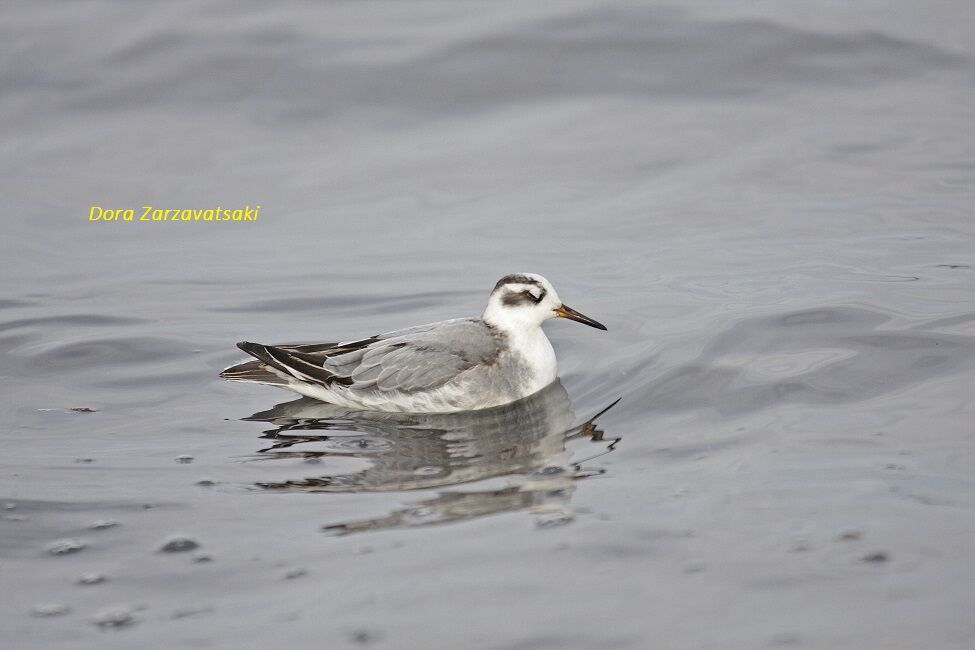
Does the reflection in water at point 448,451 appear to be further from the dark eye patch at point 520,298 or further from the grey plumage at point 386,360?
the dark eye patch at point 520,298

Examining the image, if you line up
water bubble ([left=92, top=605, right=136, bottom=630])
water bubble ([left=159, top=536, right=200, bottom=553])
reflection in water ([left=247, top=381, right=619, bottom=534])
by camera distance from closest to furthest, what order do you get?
water bubble ([left=92, top=605, right=136, bottom=630]) → water bubble ([left=159, top=536, right=200, bottom=553]) → reflection in water ([left=247, top=381, right=619, bottom=534])

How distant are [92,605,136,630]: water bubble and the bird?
3.28 meters

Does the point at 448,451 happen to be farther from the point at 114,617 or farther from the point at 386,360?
the point at 114,617

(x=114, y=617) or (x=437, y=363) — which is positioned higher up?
(x=437, y=363)

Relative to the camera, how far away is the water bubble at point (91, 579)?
20.3ft

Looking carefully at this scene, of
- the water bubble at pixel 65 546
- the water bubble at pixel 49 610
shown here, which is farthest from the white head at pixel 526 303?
the water bubble at pixel 49 610

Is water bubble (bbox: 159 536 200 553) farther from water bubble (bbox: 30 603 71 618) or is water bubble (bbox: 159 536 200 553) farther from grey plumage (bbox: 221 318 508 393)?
grey plumage (bbox: 221 318 508 393)

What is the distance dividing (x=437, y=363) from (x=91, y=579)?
3376 mm

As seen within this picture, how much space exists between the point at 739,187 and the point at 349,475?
6.89 m

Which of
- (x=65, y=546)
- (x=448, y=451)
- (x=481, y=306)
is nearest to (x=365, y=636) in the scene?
(x=65, y=546)

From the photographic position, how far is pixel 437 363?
29.6 feet

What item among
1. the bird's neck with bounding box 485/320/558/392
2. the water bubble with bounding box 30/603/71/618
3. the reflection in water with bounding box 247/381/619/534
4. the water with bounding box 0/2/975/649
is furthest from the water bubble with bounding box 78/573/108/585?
the bird's neck with bounding box 485/320/558/392

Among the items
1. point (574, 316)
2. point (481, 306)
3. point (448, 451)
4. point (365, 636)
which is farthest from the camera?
point (481, 306)

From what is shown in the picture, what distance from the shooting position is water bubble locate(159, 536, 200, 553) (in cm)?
653
